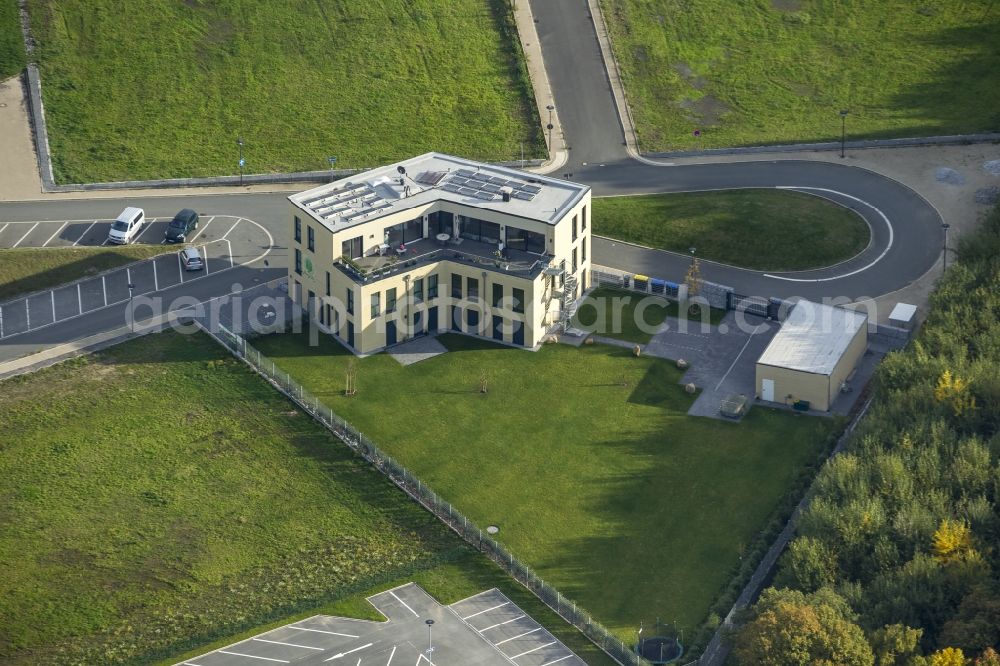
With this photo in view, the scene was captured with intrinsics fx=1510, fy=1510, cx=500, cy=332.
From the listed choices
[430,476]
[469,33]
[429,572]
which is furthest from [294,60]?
[429,572]

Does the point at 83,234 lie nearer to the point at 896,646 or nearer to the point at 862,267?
the point at 862,267

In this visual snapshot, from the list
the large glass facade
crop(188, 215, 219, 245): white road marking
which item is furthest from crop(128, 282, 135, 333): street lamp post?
the large glass facade

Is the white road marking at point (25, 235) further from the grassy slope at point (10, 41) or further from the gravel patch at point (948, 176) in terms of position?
the gravel patch at point (948, 176)

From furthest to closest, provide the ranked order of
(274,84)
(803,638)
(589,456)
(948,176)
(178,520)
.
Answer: (274,84), (948,176), (589,456), (178,520), (803,638)

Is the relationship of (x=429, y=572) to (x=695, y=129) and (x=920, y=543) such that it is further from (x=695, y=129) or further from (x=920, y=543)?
(x=695, y=129)

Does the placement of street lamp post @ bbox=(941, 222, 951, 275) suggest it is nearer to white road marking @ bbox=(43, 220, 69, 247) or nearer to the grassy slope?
white road marking @ bbox=(43, 220, 69, 247)

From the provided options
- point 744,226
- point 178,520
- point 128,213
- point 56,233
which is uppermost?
point 128,213

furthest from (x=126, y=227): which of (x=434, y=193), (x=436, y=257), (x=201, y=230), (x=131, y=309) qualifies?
(x=436, y=257)
